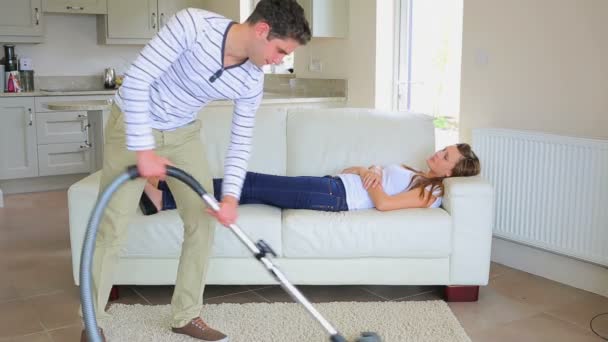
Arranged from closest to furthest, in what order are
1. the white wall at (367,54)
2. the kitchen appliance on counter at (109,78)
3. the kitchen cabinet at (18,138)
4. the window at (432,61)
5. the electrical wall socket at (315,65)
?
the window at (432,61) → the white wall at (367,54) → the electrical wall socket at (315,65) → the kitchen cabinet at (18,138) → the kitchen appliance on counter at (109,78)

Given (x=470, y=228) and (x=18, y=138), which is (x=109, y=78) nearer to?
(x=18, y=138)

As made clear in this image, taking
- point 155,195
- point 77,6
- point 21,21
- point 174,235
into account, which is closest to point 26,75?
point 21,21

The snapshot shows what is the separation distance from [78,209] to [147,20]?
3.74 m

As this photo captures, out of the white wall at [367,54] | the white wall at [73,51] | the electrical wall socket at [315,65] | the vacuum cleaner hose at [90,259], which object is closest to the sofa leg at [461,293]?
the vacuum cleaner hose at [90,259]

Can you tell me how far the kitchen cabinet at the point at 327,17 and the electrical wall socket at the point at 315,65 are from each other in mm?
401

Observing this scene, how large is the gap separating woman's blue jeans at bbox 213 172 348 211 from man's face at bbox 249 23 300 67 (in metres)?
1.14

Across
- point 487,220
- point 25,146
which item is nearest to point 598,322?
point 487,220

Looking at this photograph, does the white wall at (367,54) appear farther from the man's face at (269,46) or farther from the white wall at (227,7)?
the man's face at (269,46)

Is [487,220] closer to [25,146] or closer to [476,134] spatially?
[476,134]

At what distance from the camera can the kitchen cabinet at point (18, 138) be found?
17.8ft

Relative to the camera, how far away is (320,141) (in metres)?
3.35

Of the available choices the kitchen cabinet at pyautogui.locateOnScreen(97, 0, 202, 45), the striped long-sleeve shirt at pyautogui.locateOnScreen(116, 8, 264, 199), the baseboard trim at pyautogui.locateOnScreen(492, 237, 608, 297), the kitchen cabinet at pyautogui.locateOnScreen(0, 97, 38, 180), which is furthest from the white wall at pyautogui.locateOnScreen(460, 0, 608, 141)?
the kitchen cabinet at pyautogui.locateOnScreen(0, 97, 38, 180)

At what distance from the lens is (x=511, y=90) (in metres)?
3.52

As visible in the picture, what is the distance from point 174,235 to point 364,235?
78 centimetres
